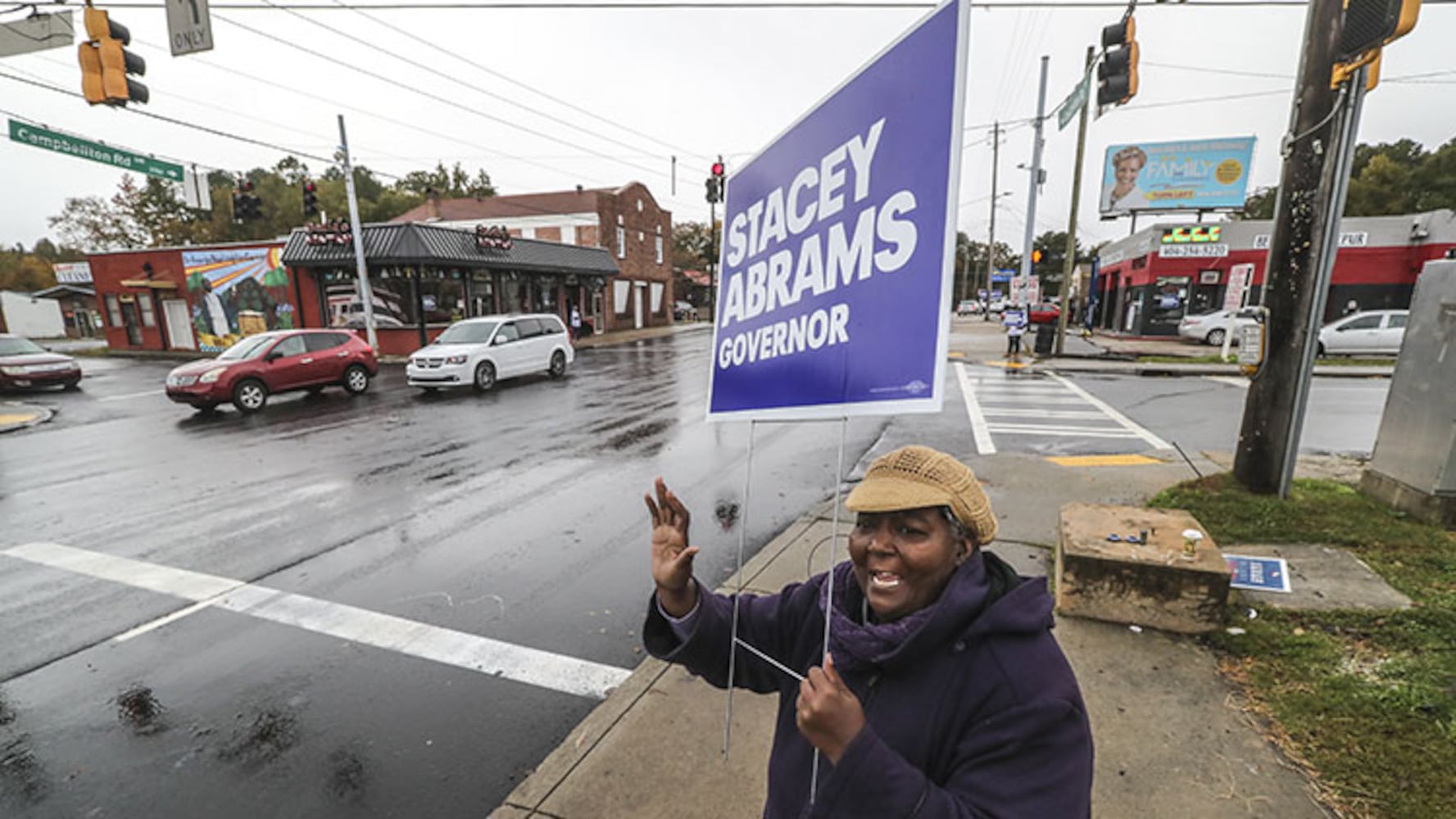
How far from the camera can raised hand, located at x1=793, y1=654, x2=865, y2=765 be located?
45.4 inches

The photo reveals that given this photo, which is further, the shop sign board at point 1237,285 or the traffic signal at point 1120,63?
the shop sign board at point 1237,285

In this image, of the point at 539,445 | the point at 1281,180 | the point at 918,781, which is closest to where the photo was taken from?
the point at 918,781

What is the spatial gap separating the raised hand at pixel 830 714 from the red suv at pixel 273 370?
14.8m

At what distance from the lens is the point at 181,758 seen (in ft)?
9.78

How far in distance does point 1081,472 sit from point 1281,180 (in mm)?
3263

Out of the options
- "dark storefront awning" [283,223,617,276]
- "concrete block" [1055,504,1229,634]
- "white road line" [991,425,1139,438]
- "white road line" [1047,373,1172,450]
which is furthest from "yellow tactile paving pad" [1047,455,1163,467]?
"dark storefront awning" [283,223,617,276]

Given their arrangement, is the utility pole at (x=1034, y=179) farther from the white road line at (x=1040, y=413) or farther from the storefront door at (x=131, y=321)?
the storefront door at (x=131, y=321)

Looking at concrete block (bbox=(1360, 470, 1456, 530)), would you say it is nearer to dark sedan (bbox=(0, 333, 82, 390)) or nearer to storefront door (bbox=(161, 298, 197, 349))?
dark sedan (bbox=(0, 333, 82, 390))

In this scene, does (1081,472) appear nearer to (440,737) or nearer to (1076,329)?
(440,737)

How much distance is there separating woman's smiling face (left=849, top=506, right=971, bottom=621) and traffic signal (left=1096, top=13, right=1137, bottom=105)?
31.9 feet

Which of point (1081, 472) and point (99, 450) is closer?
point (1081, 472)

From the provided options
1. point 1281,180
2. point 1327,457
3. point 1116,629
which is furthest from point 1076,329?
point 1116,629

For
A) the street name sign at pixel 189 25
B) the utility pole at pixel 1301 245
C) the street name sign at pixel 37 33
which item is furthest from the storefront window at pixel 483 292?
the utility pole at pixel 1301 245

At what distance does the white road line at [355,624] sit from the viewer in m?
3.61
